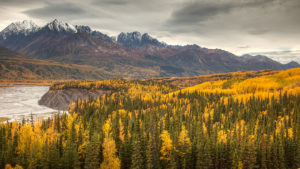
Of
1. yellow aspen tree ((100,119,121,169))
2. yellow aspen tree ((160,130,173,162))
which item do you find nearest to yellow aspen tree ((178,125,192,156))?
yellow aspen tree ((160,130,173,162))

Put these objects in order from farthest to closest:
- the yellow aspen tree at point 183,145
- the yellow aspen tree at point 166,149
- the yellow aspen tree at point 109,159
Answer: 1. the yellow aspen tree at point 166,149
2. the yellow aspen tree at point 183,145
3. the yellow aspen tree at point 109,159

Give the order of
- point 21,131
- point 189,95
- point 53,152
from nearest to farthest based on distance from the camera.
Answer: point 53,152
point 21,131
point 189,95

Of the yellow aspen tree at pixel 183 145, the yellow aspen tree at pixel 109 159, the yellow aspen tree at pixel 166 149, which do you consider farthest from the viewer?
the yellow aspen tree at pixel 166 149

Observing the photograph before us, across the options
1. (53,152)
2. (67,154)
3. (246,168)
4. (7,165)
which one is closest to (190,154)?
(246,168)

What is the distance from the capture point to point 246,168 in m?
54.0

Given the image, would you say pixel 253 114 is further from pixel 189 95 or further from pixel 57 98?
pixel 57 98

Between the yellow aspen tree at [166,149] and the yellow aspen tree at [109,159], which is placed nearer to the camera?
the yellow aspen tree at [109,159]

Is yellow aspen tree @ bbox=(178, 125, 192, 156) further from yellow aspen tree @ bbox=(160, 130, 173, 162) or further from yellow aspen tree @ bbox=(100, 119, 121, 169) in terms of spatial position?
yellow aspen tree @ bbox=(100, 119, 121, 169)

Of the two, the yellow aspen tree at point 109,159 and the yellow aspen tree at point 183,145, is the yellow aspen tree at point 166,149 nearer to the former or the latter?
the yellow aspen tree at point 183,145

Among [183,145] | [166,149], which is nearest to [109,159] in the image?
[166,149]

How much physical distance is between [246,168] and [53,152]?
49129 millimetres

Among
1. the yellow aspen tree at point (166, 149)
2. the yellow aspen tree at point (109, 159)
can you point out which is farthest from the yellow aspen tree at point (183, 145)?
the yellow aspen tree at point (109, 159)

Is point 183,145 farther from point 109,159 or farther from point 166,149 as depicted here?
point 109,159

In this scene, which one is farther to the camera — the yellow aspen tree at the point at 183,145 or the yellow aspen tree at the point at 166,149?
the yellow aspen tree at the point at 166,149
